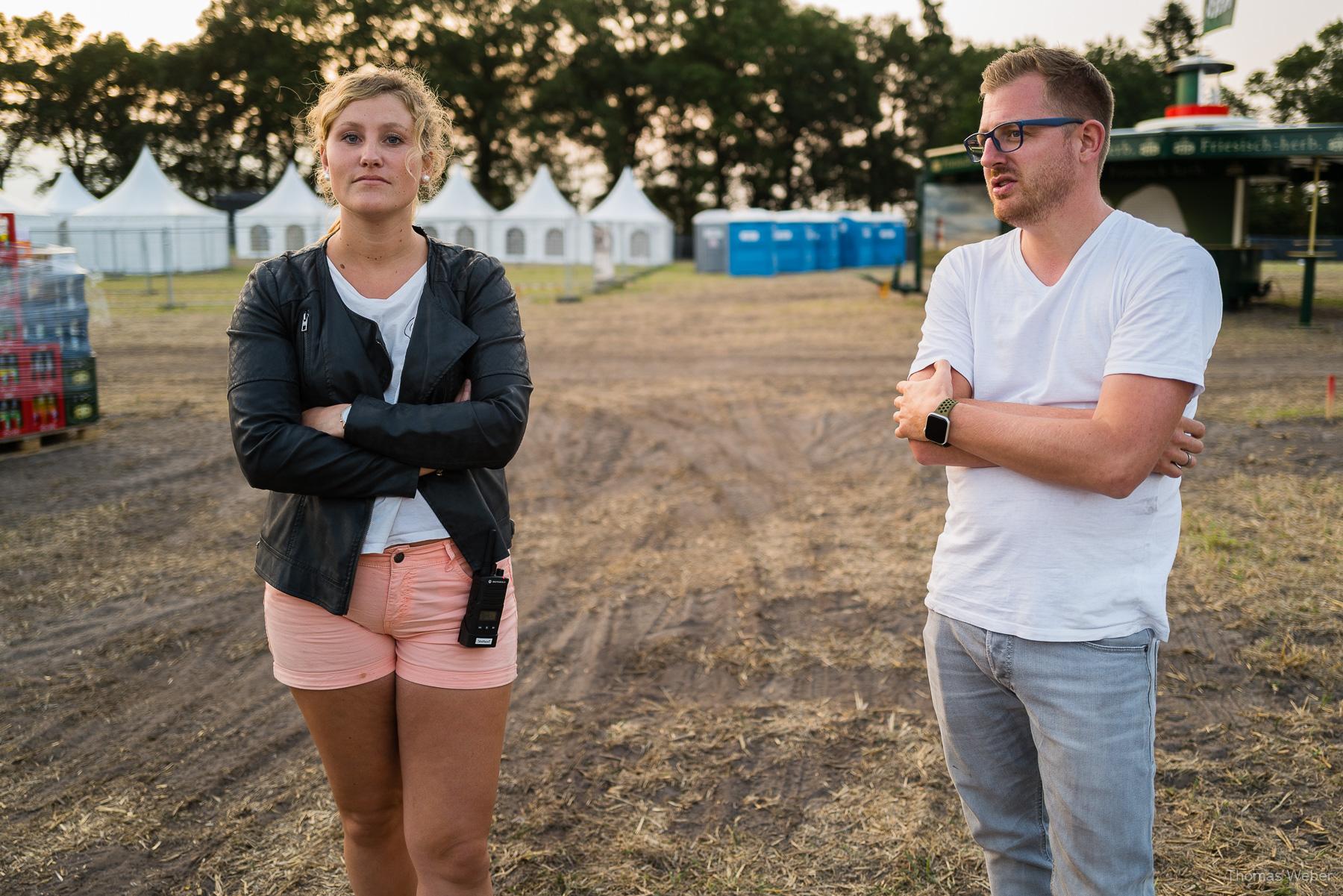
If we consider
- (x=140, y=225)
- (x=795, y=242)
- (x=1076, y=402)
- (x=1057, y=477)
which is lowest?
(x=1057, y=477)

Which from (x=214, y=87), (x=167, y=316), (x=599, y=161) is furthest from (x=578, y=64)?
(x=167, y=316)

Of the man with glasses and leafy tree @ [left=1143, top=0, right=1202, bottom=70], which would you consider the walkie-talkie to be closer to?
the man with glasses

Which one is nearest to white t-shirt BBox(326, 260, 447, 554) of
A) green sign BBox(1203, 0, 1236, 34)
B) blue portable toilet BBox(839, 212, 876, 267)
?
green sign BBox(1203, 0, 1236, 34)

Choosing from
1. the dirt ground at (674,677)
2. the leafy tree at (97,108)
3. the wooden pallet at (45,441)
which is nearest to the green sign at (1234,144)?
the dirt ground at (674,677)

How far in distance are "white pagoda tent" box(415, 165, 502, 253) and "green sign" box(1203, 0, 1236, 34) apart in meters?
21.2

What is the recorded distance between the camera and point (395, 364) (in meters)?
2.34

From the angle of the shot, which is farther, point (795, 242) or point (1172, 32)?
point (1172, 32)

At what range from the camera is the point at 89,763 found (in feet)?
12.4

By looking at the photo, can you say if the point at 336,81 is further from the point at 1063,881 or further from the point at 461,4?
the point at 461,4

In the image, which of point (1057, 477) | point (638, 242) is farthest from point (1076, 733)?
point (638, 242)

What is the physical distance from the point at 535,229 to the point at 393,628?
32.5 m

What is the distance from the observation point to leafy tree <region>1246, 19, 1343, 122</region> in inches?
1964

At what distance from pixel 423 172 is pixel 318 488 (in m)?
0.77

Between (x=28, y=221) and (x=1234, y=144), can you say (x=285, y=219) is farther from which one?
(x=1234, y=144)
